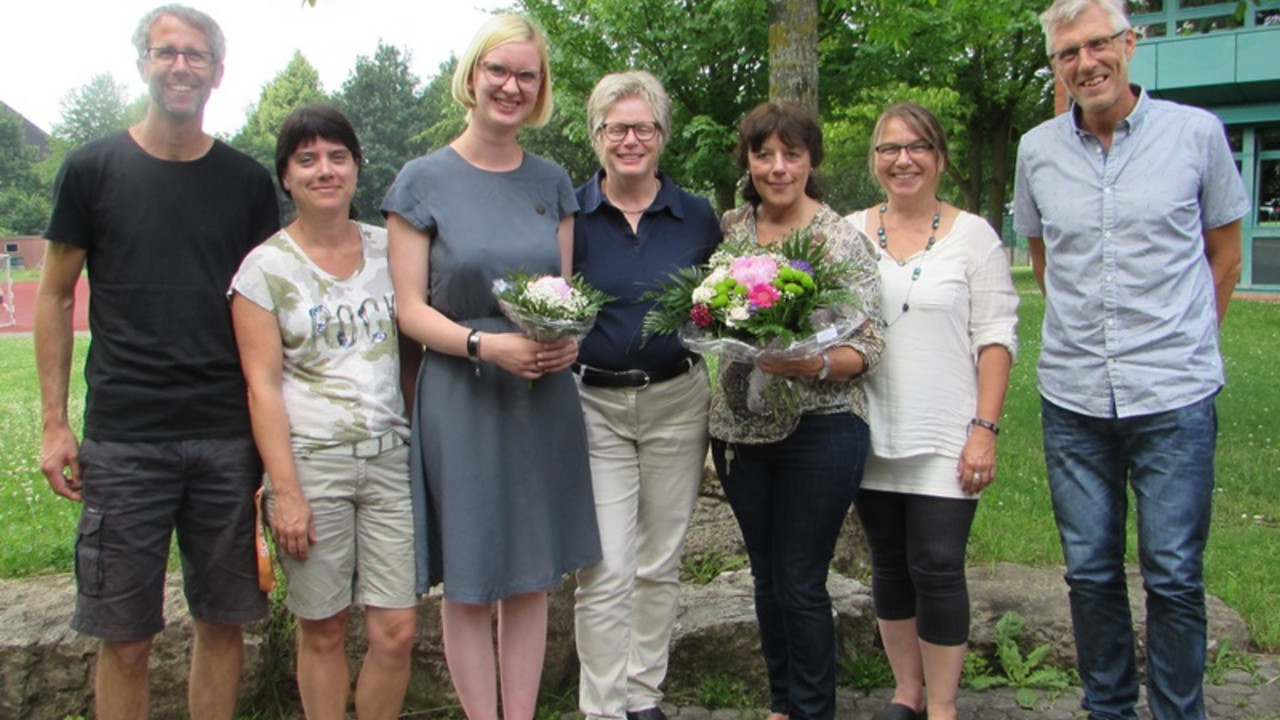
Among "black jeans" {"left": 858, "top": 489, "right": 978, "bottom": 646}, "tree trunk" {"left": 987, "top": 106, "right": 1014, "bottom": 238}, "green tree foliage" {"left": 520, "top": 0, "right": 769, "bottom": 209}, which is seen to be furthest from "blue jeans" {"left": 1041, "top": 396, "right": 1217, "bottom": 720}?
"tree trunk" {"left": 987, "top": 106, "right": 1014, "bottom": 238}

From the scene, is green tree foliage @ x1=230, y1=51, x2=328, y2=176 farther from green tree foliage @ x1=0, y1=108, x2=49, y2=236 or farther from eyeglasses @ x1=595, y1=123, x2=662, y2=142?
eyeglasses @ x1=595, y1=123, x2=662, y2=142

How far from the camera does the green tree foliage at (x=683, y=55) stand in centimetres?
1866

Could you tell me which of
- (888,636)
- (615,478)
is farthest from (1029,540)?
(615,478)

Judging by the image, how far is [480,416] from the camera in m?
3.32

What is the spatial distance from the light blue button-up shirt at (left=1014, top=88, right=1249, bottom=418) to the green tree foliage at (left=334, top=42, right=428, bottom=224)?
5832 cm

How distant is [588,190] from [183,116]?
130cm

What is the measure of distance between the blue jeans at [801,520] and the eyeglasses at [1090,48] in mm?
1317

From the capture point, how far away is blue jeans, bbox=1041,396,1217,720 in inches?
129

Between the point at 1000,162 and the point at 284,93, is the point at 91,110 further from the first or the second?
the point at 1000,162

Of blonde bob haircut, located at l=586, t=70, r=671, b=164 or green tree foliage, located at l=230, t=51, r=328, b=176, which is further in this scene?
green tree foliage, located at l=230, t=51, r=328, b=176

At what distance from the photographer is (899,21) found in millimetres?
8875

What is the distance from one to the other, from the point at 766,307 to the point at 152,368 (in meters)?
1.83

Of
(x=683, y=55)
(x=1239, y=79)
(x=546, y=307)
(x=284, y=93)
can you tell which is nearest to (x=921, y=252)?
(x=546, y=307)

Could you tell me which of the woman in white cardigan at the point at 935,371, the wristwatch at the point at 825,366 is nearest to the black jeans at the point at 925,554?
the woman in white cardigan at the point at 935,371
